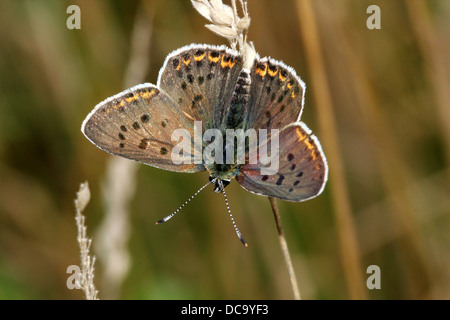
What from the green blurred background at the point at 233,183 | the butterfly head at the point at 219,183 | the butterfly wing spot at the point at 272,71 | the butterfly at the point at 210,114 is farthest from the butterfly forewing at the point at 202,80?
the green blurred background at the point at 233,183

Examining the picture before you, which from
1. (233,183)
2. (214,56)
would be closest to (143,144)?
(214,56)

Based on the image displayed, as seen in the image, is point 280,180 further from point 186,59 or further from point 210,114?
point 186,59

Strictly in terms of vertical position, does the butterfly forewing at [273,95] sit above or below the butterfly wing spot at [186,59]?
below

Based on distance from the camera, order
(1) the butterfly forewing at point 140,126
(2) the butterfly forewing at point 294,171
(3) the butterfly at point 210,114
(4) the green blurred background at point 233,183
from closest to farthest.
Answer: (2) the butterfly forewing at point 294,171
(3) the butterfly at point 210,114
(1) the butterfly forewing at point 140,126
(4) the green blurred background at point 233,183

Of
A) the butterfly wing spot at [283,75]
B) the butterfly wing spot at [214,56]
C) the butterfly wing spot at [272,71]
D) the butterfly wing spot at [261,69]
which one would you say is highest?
the butterfly wing spot at [214,56]

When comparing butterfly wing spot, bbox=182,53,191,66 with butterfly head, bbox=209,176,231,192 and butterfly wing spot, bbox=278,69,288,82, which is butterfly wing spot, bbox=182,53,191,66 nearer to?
butterfly wing spot, bbox=278,69,288,82

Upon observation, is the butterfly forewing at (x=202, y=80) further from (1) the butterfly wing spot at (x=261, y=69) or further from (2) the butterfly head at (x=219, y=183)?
(2) the butterfly head at (x=219, y=183)

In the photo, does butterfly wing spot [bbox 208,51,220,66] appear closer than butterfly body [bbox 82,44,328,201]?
No

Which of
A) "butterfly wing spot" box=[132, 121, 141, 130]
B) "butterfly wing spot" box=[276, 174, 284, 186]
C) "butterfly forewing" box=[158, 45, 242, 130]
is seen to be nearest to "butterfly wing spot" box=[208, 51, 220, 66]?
"butterfly forewing" box=[158, 45, 242, 130]
